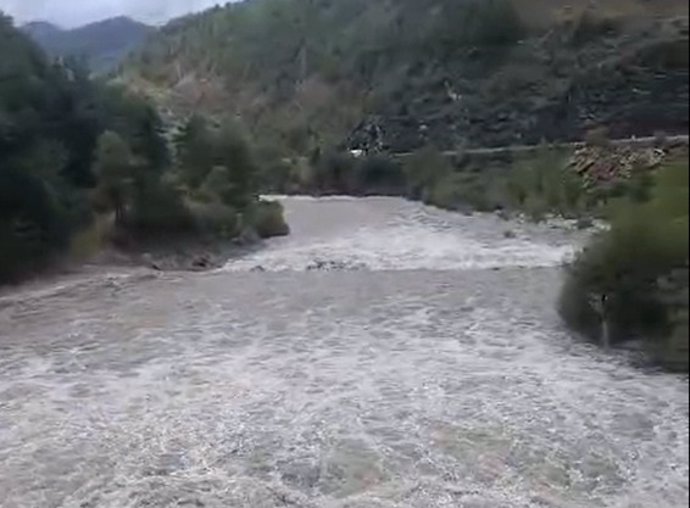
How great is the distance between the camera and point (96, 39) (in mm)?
10500

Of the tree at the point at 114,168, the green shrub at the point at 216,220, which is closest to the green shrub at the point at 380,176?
the tree at the point at 114,168

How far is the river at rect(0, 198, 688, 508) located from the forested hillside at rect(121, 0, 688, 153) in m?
0.99

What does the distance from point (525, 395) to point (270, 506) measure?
2.32m

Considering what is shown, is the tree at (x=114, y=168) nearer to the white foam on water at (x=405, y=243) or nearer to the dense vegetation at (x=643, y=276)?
the white foam on water at (x=405, y=243)

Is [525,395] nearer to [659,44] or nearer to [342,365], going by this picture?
[342,365]

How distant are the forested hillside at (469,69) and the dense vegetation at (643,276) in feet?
0.31

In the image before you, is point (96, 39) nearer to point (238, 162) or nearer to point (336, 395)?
point (336, 395)

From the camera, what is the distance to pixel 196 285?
12.5 metres

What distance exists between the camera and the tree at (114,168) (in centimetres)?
1389

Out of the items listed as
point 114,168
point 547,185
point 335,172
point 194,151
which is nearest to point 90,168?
point 114,168

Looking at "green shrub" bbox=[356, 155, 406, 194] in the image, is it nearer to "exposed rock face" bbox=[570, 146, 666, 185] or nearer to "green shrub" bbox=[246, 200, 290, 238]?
"exposed rock face" bbox=[570, 146, 666, 185]

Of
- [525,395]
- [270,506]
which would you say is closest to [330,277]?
[525,395]

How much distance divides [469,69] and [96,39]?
656cm

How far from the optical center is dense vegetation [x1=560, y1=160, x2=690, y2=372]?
0.97 m
